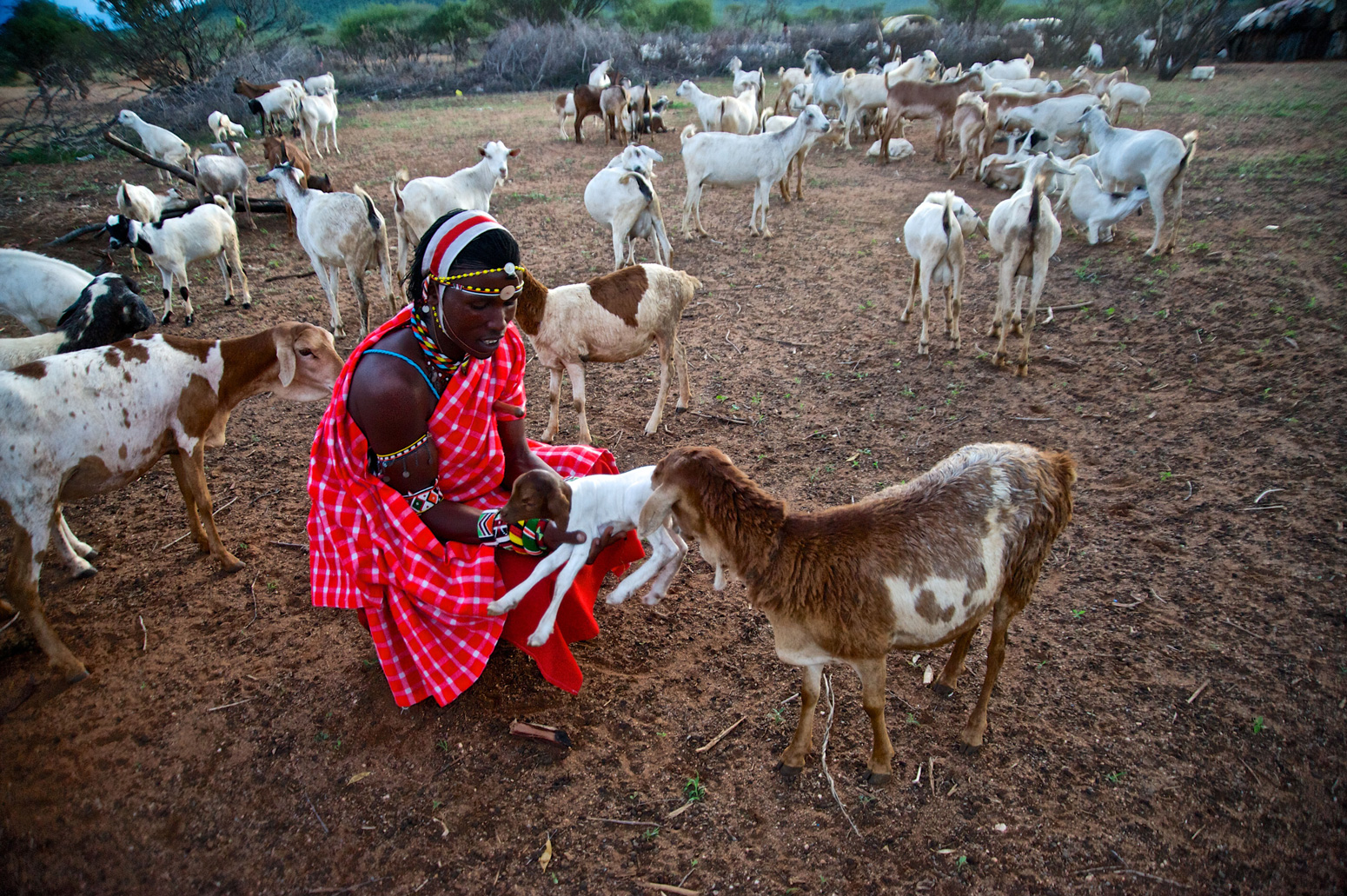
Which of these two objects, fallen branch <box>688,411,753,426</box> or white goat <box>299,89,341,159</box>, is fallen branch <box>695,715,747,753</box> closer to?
fallen branch <box>688,411,753,426</box>

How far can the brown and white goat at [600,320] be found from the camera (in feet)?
17.2

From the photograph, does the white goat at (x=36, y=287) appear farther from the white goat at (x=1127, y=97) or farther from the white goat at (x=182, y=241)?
the white goat at (x=1127, y=97)

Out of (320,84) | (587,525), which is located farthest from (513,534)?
(320,84)

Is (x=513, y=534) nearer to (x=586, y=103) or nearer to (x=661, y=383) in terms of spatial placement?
(x=661, y=383)

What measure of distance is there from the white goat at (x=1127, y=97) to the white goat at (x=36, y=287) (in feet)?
61.1

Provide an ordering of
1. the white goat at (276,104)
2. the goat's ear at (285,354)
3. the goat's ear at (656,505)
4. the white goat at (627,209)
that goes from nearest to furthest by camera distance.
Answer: the goat's ear at (656,505)
the goat's ear at (285,354)
the white goat at (627,209)
the white goat at (276,104)

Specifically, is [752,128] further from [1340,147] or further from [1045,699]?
[1045,699]

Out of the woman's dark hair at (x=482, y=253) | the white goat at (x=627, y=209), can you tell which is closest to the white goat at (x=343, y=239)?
the white goat at (x=627, y=209)

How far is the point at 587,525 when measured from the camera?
2.91 m

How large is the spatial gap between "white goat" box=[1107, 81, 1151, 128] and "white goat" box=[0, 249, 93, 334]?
18613 mm

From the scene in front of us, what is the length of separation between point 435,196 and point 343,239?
6.07 ft

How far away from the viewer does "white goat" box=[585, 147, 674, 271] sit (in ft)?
27.2

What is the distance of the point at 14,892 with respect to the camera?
260cm

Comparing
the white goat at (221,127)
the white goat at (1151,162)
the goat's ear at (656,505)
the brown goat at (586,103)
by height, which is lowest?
the goat's ear at (656,505)
